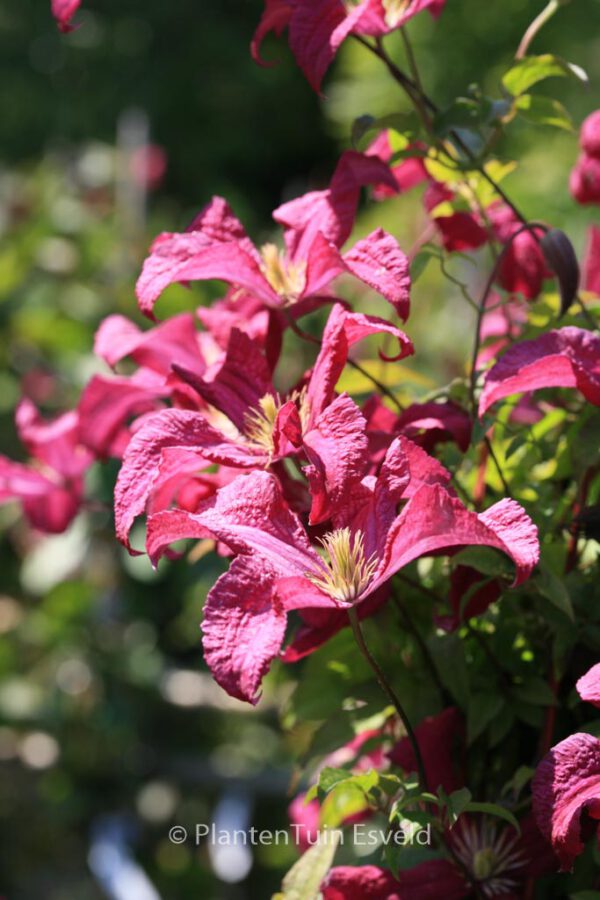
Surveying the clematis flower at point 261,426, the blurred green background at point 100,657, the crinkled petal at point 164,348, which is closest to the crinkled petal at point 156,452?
the clematis flower at point 261,426

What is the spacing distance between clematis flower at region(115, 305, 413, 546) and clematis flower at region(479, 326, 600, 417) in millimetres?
37

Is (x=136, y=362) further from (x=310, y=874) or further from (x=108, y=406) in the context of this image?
(x=310, y=874)

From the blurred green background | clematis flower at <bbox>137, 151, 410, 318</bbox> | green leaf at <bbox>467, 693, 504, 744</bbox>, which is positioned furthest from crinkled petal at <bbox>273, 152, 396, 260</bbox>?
the blurred green background

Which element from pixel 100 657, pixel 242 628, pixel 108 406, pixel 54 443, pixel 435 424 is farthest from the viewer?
pixel 100 657

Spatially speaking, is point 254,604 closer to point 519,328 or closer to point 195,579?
point 519,328

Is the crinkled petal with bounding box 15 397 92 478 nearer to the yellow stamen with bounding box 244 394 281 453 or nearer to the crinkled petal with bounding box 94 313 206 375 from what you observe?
the crinkled petal with bounding box 94 313 206 375

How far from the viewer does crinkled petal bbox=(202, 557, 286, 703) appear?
35 cm

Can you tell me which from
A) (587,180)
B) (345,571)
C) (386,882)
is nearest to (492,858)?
(386,882)

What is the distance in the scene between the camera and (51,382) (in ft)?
5.67

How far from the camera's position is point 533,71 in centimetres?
53

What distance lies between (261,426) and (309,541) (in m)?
0.08

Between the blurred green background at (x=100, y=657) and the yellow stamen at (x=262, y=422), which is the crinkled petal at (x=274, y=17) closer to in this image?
the yellow stamen at (x=262, y=422)

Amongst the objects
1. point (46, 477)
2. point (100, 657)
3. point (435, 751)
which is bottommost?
point (100, 657)

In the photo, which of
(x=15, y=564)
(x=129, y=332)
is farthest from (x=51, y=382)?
(x=129, y=332)
